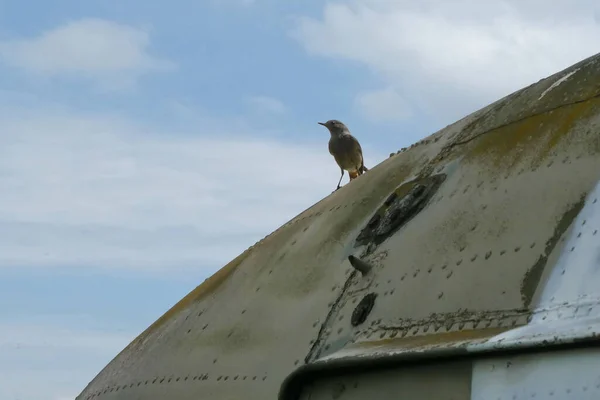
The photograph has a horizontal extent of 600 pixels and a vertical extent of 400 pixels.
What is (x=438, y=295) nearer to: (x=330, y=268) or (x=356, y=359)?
(x=356, y=359)

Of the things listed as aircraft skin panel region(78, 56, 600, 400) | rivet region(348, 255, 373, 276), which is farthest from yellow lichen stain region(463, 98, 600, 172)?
rivet region(348, 255, 373, 276)

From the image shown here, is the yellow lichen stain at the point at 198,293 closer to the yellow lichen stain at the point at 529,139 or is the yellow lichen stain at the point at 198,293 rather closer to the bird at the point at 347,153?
the yellow lichen stain at the point at 529,139

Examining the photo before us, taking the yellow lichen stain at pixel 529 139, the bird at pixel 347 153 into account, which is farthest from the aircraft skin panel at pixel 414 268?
the bird at pixel 347 153

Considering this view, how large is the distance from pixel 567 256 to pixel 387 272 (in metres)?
1.37

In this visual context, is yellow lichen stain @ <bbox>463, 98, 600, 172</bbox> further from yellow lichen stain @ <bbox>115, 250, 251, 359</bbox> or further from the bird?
the bird

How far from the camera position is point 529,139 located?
488cm

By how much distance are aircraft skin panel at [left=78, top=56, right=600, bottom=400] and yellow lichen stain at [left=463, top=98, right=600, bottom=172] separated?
12mm

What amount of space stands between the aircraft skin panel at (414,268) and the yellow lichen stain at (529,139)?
0.5 inches

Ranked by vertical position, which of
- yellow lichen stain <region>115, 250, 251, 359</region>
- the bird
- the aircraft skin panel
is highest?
the bird

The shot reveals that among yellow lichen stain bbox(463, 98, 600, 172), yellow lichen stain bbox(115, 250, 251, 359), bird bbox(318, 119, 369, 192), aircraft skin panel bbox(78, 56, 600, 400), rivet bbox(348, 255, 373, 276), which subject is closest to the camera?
aircraft skin panel bbox(78, 56, 600, 400)

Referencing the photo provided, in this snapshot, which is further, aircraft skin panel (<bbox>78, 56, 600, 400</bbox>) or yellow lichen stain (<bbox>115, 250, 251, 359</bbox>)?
yellow lichen stain (<bbox>115, 250, 251, 359</bbox>)

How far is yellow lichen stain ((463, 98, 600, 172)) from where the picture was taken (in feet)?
15.0

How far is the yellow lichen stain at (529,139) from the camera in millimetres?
4586

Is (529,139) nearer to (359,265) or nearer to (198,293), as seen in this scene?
(359,265)
